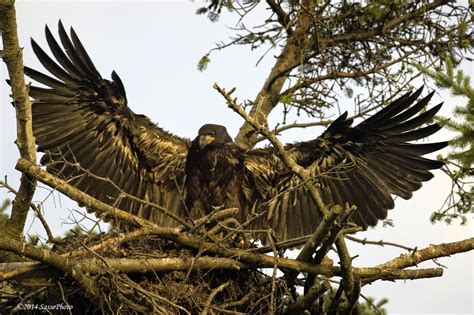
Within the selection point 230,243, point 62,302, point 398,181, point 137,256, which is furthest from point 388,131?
point 62,302

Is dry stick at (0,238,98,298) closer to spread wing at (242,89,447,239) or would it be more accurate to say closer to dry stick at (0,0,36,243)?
dry stick at (0,0,36,243)

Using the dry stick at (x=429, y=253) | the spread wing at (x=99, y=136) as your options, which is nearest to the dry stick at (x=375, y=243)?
the dry stick at (x=429, y=253)

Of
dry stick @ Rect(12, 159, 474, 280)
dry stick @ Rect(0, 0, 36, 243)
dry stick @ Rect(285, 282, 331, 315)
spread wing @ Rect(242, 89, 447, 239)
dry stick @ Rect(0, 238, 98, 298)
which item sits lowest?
dry stick @ Rect(0, 238, 98, 298)

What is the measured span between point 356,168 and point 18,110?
391cm

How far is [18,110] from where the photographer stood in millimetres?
5957

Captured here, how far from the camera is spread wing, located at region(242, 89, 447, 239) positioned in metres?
8.27

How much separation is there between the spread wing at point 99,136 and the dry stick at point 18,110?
6.46 feet

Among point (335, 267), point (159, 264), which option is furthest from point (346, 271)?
point (159, 264)

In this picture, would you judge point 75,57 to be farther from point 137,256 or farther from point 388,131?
point 388,131

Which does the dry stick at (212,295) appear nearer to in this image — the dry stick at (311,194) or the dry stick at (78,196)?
the dry stick at (78,196)

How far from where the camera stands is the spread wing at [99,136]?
27.6ft

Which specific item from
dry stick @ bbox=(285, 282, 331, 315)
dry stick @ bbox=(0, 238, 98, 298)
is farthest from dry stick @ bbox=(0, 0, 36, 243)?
dry stick @ bbox=(285, 282, 331, 315)

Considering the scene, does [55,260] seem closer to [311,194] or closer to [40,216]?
[40,216]

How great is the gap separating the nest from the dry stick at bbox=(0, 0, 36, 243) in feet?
1.34
